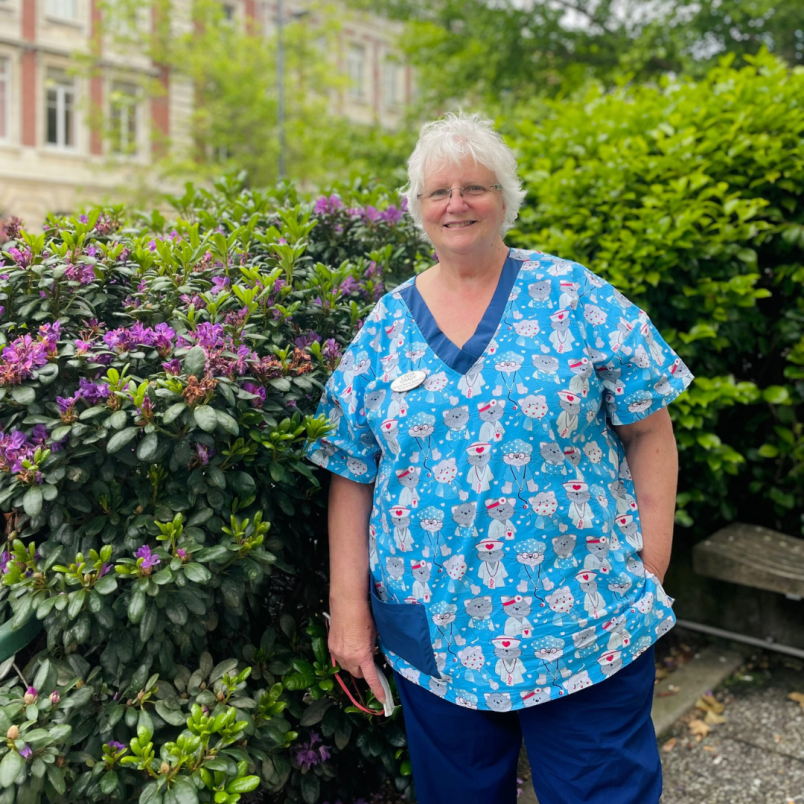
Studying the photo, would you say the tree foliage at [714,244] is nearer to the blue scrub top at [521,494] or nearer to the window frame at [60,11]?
the blue scrub top at [521,494]

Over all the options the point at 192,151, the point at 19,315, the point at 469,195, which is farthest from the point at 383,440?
the point at 192,151

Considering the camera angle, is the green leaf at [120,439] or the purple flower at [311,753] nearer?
the green leaf at [120,439]

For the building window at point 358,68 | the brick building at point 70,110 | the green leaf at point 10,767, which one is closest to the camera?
the green leaf at point 10,767

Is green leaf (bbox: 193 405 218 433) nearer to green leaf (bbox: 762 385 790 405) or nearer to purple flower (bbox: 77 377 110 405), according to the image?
purple flower (bbox: 77 377 110 405)

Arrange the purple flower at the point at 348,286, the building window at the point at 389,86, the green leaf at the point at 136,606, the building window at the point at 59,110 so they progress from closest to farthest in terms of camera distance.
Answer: the green leaf at the point at 136,606 → the purple flower at the point at 348,286 → the building window at the point at 59,110 → the building window at the point at 389,86

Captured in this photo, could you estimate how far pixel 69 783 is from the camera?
1717mm

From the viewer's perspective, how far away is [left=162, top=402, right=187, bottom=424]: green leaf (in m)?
1.71

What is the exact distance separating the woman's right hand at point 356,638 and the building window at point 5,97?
81.2ft

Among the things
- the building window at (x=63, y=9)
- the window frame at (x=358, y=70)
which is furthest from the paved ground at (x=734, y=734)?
the window frame at (x=358, y=70)

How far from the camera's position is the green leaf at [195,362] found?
1.81 meters

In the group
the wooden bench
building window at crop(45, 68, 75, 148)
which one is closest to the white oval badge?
the wooden bench

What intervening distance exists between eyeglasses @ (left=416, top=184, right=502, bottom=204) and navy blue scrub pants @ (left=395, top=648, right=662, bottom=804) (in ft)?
3.99

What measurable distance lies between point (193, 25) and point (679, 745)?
25.5 meters

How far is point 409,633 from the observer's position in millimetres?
1894
